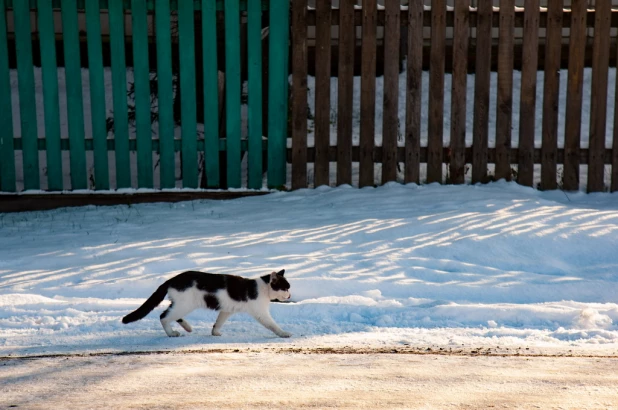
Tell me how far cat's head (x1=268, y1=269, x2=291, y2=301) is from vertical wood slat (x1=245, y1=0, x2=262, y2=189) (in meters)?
4.27

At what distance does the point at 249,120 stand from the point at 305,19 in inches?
47.9

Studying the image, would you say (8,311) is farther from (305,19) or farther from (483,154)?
(483,154)

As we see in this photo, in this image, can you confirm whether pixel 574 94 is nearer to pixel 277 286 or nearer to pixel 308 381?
pixel 277 286

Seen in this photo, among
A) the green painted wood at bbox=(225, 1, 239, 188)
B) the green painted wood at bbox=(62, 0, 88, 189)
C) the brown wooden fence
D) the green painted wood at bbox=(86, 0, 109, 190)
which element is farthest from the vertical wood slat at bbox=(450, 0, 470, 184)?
the green painted wood at bbox=(62, 0, 88, 189)

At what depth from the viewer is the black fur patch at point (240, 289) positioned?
4.43 meters

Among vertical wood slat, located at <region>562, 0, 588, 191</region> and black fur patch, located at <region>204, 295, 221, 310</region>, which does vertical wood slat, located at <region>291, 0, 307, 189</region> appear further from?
black fur patch, located at <region>204, 295, 221, 310</region>

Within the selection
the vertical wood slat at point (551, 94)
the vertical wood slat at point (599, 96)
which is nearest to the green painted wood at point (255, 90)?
the vertical wood slat at point (551, 94)

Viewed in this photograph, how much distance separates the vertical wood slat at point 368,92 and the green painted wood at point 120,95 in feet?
8.18

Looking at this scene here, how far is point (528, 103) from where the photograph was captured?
8.66 m

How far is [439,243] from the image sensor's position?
6543 mm

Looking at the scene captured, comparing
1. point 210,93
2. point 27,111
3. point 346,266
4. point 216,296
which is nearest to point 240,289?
point 216,296

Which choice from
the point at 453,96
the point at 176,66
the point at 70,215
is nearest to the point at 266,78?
the point at 176,66

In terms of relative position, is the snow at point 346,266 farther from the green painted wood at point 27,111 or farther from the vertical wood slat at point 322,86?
the green painted wood at point 27,111

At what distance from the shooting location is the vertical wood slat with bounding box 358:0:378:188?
8508mm
